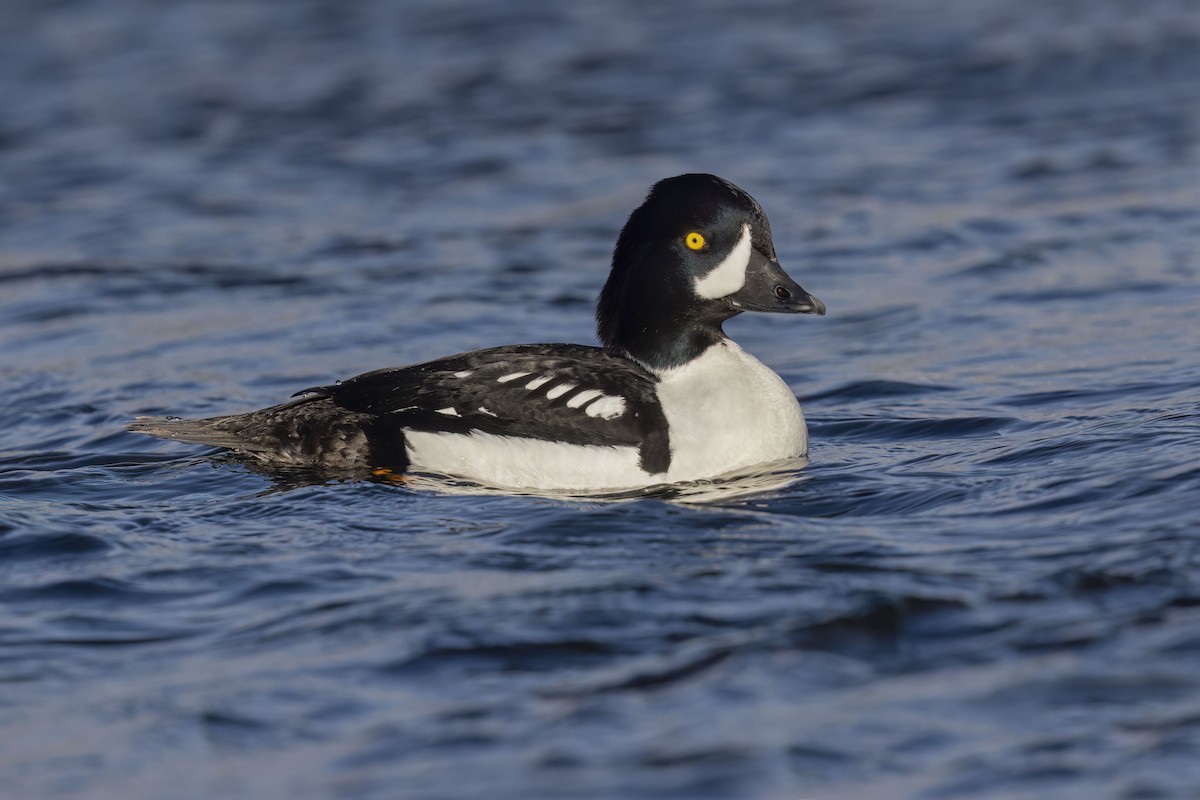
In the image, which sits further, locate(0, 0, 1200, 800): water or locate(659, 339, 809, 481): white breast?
locate(659, 339, 809, 481): white breast

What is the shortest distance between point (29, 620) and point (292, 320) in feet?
19.3

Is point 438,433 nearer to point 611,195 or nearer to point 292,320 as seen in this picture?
point 292,320

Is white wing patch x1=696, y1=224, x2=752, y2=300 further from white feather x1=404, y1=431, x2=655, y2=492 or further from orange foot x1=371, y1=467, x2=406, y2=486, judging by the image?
orange foot x1=371, y1=467, x2=406, y2=486

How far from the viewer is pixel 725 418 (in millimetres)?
8703

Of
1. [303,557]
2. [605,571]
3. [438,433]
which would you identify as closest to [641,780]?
[605,571]

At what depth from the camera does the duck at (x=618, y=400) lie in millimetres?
8555

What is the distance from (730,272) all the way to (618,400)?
0.94 meters

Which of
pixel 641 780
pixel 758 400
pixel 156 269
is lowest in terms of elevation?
pixel 641 780

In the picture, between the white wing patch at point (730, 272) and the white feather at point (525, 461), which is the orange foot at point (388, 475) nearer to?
the white feather at point (525, 461)

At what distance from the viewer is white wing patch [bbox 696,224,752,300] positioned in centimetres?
891

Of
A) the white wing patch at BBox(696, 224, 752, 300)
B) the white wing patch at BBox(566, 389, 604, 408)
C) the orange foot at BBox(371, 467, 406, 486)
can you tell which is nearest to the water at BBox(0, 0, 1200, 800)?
the orange foot at BBox(371, 467, 406, 486)

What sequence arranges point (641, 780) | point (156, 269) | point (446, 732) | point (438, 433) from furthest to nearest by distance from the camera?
point (156, 269) → point (438, 433) → point (446, 732) → point (641, 780)

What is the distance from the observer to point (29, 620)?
709 cm

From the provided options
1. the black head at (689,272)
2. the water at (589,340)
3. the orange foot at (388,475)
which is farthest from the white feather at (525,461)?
the black head at (689,272)
